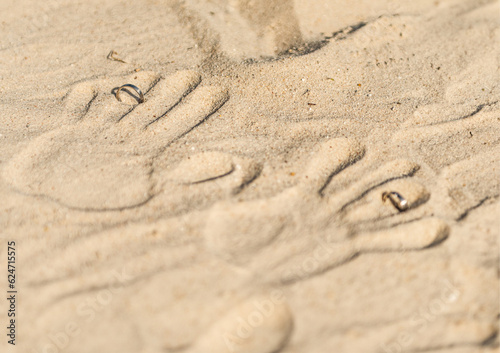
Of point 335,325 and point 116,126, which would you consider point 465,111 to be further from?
point 116,126

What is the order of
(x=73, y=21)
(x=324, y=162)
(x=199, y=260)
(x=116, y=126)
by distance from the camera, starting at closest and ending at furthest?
(x=199, y=260), (x=324, y=162), (x=116, y=126), (x=73, y=21)

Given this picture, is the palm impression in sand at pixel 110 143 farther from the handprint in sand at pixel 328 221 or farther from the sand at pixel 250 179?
the handprint in sand at pixel 328 221

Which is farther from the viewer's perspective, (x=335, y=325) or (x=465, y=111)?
(x=465, y=111)

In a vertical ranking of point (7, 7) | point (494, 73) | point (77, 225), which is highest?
point (7, 7)

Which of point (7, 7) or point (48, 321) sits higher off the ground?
point (7, 7)

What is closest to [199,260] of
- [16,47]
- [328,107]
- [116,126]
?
[116,126]

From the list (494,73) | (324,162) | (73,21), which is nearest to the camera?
(324,162)

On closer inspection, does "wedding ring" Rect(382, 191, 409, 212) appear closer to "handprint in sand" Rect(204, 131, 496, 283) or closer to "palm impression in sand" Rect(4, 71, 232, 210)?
"handprint in sand" Rect(204, 131, 496, 283)
